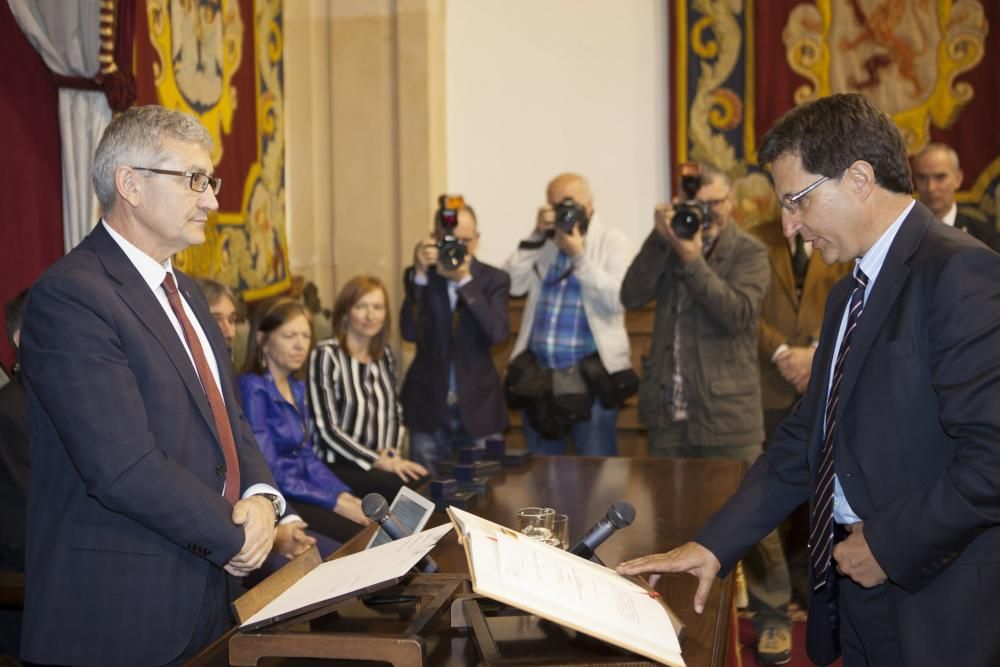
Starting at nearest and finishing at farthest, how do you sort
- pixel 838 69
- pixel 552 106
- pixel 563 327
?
pixel 563 327, pixel 838 69, pixel 552 106

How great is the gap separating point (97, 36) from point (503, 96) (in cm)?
282

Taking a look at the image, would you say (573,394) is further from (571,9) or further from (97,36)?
(571,9)

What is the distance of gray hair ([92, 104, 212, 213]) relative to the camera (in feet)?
6.81

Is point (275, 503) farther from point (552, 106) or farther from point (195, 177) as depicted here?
point (552, 106)

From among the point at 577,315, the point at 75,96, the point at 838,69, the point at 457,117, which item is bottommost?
the point at 577,315

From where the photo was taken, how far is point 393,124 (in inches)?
225

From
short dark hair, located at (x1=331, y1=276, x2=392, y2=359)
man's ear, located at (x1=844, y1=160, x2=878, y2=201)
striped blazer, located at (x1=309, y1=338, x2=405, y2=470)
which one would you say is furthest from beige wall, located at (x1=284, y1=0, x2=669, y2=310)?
man's ear, located at (x1=844, y1=160, x2=878, y2=201)

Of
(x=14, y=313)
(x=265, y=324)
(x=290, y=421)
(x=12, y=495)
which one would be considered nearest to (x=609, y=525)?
(x=12, y=495)

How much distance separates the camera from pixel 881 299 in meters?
1.81

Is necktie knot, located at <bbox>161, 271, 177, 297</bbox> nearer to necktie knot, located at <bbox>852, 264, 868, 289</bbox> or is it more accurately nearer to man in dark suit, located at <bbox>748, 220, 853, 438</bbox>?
necktie knot, located at <bbox>852, 264, 868, 289</bbox>

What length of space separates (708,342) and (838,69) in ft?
7.82

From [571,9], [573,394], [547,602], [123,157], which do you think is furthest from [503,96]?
[547,602]

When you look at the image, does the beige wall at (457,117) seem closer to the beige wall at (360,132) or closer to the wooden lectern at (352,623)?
the beige wall at (360,132)

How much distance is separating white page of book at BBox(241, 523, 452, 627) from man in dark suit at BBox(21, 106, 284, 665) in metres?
0.31
